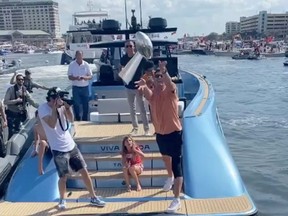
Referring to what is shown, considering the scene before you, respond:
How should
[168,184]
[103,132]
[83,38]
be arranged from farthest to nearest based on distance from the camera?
[83,38], [103,132], [168,184]

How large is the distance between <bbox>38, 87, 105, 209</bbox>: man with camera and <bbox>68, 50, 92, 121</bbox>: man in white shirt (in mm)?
2896

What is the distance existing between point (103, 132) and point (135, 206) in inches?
80.2

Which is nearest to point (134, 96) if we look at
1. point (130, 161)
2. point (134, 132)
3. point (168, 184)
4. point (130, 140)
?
point (134, 132)

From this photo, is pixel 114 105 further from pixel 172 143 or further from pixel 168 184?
pixel 172 143

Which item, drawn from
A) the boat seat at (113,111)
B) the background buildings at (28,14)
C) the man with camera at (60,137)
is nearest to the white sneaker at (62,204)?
the man with camera at (60,137)

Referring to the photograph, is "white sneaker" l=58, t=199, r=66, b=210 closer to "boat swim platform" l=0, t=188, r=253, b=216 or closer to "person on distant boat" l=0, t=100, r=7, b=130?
"boat swim platform" l=0, t=188, r=253, b=216

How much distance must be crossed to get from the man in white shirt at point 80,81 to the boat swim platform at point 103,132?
797 millimetres

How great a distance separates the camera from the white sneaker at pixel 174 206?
15.9 ft

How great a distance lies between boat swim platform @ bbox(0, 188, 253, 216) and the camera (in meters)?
4.91

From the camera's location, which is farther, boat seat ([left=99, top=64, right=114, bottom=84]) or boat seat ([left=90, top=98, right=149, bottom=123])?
boat seat ([left=99, top=64, right=114, bottom=84])

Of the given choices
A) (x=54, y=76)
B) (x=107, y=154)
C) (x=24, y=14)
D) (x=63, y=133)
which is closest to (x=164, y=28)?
(x=107, y=154)

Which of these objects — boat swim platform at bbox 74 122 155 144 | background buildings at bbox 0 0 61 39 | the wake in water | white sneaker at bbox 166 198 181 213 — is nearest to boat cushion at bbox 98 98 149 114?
boat swim platform at bbox 74 122 155 144

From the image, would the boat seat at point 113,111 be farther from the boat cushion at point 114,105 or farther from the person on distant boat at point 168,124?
the person on distant boat at point 168,124

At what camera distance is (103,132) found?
6.88 m
